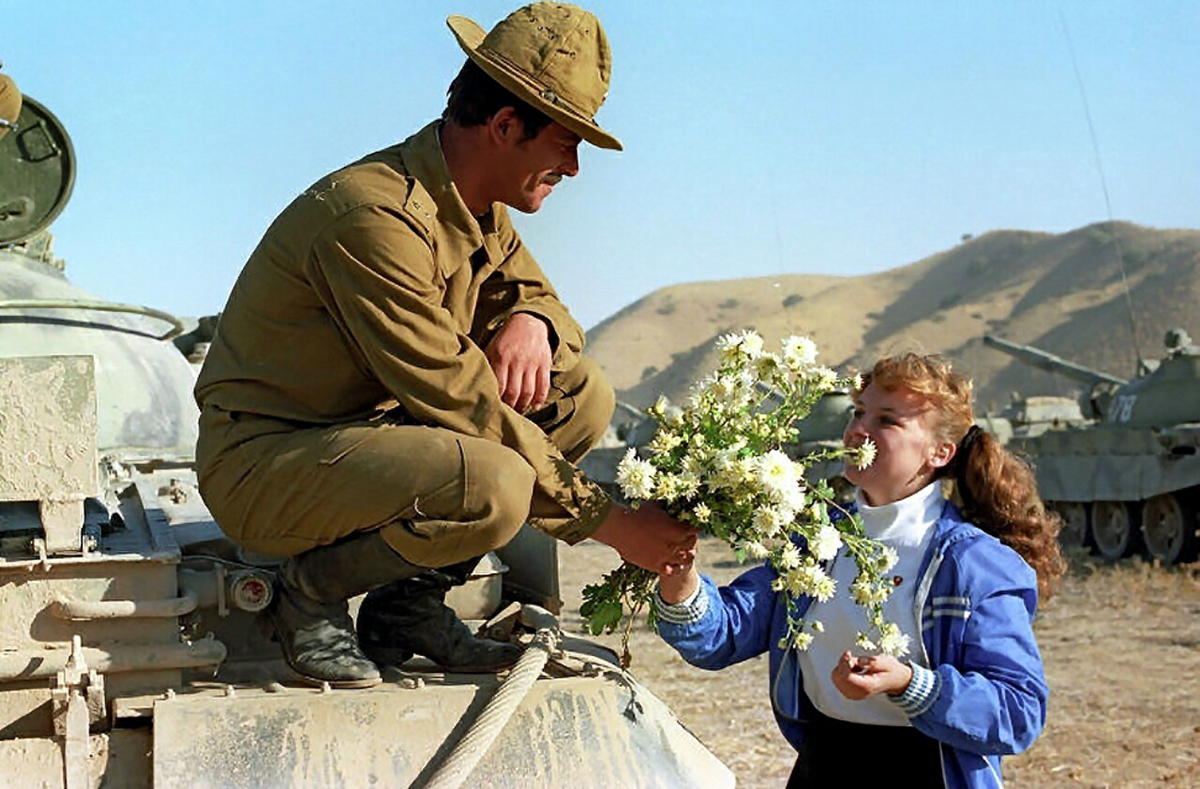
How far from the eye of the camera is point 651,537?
10.0 feet

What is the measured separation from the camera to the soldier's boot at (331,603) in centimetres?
303

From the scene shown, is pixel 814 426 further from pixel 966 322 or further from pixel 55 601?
pixel 966 322

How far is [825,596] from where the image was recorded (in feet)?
9.53

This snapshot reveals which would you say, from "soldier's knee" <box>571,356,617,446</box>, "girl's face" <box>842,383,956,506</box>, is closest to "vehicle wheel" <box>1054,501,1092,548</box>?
"soldier's knee" <box>571,356,617,446</box>

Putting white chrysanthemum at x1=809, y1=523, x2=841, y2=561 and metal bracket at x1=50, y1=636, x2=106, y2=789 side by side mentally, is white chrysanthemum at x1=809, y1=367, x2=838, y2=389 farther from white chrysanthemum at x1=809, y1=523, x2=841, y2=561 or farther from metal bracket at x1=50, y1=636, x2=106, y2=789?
metal bracket at x1=50, y1=636, x2=106, y2=789

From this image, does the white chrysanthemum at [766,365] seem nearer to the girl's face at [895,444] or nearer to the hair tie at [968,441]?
the girl's face at [895,444]

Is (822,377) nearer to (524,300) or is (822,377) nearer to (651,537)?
(651,537)

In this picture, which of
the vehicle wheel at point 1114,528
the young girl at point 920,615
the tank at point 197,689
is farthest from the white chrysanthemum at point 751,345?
the vehicle wheel at point 1114,528

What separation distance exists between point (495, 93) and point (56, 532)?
1.19 meters

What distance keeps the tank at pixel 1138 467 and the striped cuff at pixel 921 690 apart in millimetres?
13852

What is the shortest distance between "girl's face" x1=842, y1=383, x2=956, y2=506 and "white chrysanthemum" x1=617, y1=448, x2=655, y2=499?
0.42 meters

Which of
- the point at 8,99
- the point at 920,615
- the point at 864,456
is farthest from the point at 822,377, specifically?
the point at 8,99

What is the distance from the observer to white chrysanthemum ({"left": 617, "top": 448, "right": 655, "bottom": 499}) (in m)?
2.95

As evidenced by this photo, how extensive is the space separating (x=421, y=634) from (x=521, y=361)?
603 millimetres
